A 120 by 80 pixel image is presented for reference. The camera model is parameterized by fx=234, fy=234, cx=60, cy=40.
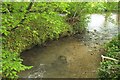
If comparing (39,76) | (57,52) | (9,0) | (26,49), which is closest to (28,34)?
(26,49)

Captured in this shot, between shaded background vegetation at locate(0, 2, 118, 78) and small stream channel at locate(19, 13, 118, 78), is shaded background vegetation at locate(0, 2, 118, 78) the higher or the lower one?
the higher one

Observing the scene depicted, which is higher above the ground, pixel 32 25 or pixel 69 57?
pixel 32 25

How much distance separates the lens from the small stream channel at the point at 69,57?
27.4 feet

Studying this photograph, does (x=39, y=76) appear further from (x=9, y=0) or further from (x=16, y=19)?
(x=9, y=0)

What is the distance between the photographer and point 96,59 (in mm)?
9539

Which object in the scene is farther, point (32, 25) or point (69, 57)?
point (32, 25)

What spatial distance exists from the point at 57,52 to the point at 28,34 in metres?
1.47

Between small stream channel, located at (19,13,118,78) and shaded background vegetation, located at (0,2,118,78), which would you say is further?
small stream channel, located at (19,13,118,78)

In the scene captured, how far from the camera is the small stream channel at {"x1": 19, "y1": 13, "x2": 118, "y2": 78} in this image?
27.4ft

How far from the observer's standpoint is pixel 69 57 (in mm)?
9656

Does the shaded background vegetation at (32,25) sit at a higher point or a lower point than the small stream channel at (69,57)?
higher

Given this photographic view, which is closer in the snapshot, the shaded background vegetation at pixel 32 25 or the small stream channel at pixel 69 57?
the shaded background vegetation at pixel 32 25

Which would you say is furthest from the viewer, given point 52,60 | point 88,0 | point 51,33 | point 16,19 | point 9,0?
point 88,0

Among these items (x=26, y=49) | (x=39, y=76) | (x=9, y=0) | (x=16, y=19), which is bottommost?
(x=39, y=76)
